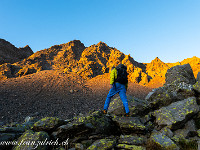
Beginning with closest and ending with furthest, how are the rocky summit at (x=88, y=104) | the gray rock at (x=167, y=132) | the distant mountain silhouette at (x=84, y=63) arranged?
the rocky summit at (x=88, y=104), the gray rock at (x=167, y=132), the distant mountain silhouette at (x=84, y=63)

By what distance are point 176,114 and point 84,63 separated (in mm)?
40315

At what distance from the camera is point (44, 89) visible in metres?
31.8

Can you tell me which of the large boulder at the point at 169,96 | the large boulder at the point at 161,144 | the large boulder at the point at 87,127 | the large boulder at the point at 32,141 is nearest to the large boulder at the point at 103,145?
the large boulder at the point at 87,127

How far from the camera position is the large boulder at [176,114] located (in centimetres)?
628

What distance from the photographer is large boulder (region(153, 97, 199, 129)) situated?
628 cm

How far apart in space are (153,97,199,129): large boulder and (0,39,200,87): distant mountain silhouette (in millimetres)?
35351

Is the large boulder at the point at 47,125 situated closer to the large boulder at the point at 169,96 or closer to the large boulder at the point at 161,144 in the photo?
the large boulder at the point at 161,144

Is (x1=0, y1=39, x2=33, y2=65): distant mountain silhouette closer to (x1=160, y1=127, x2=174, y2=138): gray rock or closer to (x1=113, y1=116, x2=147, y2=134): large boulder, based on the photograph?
(x1=113, y1=116, x2=147, y2=134): large boulder

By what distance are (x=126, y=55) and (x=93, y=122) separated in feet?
146

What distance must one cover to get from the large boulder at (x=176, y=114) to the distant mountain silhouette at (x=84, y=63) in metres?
35.4

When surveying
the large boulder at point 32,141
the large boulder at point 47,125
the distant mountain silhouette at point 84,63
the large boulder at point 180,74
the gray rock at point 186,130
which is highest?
the distant mountain silhouette at point 84,63

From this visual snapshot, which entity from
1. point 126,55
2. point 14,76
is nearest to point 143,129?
point 14,76

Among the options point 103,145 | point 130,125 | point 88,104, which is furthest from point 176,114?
point 88,104

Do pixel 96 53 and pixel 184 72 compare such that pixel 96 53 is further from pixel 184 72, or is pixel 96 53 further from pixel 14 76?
pixel 184 72
